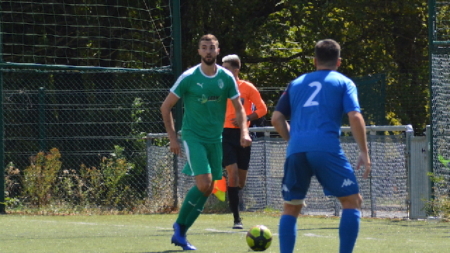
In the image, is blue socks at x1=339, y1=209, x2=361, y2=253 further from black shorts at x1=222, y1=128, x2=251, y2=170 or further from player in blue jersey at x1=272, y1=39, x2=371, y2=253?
black shorts at x1=222, y1=128, x2=251, y2=170

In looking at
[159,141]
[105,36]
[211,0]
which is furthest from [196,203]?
[211,0]

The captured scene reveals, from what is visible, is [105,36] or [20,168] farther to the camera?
[105,36]

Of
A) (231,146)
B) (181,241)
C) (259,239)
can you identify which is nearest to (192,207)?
(181,241)

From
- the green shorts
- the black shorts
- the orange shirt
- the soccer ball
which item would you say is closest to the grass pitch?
the soccer ball

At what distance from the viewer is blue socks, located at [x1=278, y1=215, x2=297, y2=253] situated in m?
5.94

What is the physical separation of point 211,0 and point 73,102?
24.1 ft

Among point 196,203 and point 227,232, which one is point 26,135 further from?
point 196,203

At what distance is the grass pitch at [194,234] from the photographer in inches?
317

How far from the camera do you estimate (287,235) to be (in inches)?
235

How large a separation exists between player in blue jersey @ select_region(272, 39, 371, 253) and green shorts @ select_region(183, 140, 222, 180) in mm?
2012

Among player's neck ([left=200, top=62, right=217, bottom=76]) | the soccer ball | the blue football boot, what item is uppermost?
player's neck ([left=200, top=62, right=217, bottom=76])

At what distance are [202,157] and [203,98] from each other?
1.80 ft

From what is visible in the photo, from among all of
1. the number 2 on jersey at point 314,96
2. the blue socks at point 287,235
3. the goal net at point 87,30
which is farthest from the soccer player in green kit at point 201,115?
the goal net at point 87,30

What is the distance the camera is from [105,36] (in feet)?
59.8
